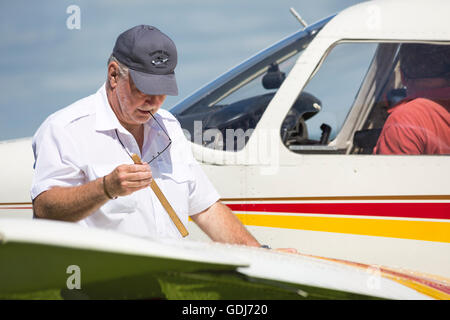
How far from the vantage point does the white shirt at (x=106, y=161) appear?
8.08 feet

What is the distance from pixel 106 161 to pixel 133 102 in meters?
0.29

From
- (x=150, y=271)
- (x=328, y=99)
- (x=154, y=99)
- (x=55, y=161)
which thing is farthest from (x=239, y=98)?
(x=150, y=271)

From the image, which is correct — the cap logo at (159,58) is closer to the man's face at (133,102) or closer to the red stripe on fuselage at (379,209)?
the man's face at (133,102)

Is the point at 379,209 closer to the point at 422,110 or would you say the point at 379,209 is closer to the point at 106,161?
the point at 422,110

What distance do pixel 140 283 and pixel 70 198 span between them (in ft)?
1.81

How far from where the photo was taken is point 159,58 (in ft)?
8.39

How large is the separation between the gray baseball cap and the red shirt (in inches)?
59.2

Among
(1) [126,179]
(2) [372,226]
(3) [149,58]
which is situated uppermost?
(3) [149,58]

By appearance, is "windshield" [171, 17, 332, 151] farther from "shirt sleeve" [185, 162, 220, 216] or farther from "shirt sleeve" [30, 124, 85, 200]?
"shirt sleeve" [30, 124, 85, 200]

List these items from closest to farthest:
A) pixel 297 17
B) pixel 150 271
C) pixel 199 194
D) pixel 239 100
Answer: pixel 150 271 → pixel 199 194 → pixel 239 100 → pixel 297 17

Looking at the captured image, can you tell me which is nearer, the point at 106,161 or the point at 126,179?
the point at 126,179

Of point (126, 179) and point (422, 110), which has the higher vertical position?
point (422, 110)

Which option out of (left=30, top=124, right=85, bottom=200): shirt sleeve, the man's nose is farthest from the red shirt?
(left=30, top=124, right=85, bottom=200): shirt sleeve
